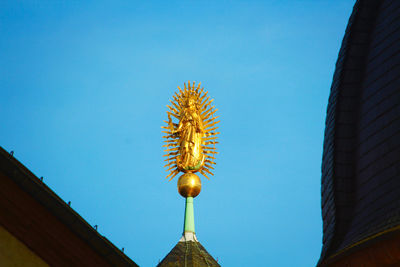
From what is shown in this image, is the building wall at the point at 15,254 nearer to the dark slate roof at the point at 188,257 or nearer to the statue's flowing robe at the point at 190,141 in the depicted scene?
the dark slate roof at the point at 188,257

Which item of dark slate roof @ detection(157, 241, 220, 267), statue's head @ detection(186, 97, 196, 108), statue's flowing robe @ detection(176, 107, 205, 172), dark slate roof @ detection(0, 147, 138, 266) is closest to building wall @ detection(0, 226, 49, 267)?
dark slate roof @ detection(0, 147, 138, 266)

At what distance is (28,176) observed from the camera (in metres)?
9.30

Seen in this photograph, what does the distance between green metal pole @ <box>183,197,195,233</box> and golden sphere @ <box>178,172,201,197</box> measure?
93 centimetres

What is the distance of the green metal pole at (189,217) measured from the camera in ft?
114

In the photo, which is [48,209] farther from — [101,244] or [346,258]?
[346,258]

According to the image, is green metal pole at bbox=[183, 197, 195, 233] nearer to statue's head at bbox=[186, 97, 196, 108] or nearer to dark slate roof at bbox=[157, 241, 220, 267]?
dark slate roof at bbox=[157, 241, 220, 267]

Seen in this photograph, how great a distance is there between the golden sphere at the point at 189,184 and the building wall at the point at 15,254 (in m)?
24.2

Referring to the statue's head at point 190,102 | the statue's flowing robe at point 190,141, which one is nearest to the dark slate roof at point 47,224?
the statue's flowing robe at point 190,141

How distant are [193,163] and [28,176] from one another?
81.0 feet

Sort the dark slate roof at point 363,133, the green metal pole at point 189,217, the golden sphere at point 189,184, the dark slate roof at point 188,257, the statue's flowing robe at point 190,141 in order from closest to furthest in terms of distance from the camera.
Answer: the dark slate roof at point 363,133 → the dark slate roof at point 188,257 → the golden sphere at point 189,184 → the statue's flowing robe at point 190,141 → the green metal pole at point 189,217

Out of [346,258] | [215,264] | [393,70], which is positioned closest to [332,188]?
[393,70]

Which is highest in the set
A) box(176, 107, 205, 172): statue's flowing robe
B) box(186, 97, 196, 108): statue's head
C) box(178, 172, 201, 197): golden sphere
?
box(186, 97, 196, 108): statue's head

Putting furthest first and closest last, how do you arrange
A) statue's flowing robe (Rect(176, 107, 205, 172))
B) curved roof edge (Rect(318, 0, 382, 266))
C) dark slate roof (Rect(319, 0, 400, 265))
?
statue's flowing robe (Rect(176, 107, 205, 172)) < curved roof edge (Rect(318, 0, 382, 266)) < dark slate roof (Rect(319, 0, 400, 265))

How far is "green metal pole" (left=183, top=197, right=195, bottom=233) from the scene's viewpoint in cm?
3484
